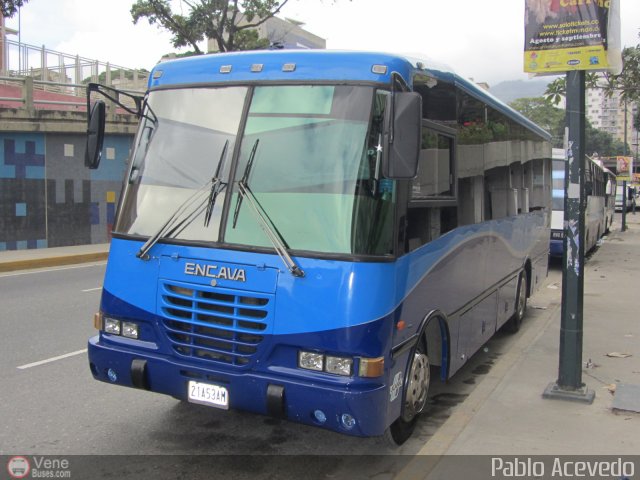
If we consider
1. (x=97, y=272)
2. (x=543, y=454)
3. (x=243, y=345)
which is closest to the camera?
(x=243, y=345)

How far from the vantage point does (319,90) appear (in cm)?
398

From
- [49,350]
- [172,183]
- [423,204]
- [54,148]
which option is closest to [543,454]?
[423,204]

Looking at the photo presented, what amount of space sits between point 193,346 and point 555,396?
3.30 meters

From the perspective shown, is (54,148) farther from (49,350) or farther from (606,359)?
(606,359)

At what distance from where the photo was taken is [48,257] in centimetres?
1492

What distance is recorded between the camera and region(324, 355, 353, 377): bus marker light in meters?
3.64

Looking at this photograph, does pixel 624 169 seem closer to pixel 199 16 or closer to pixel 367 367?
pixel 199 16

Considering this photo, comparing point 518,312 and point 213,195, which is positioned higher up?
point 213,195

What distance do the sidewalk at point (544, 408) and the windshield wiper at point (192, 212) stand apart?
7.13ft

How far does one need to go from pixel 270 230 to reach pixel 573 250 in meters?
2.91

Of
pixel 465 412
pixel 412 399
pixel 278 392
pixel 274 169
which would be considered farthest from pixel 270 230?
pixel 465 412

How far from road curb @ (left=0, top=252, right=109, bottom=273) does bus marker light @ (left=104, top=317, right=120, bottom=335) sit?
423 inches

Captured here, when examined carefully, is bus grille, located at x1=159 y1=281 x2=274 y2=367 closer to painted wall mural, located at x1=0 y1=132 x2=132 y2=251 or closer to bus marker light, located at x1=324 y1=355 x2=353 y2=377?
bus marker light, located at x1=324 y1=355 x2=353 y2=377

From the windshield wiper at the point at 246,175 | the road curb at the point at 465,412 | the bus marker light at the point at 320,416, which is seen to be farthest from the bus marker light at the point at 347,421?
the windshield wiper at the point at 246,175
